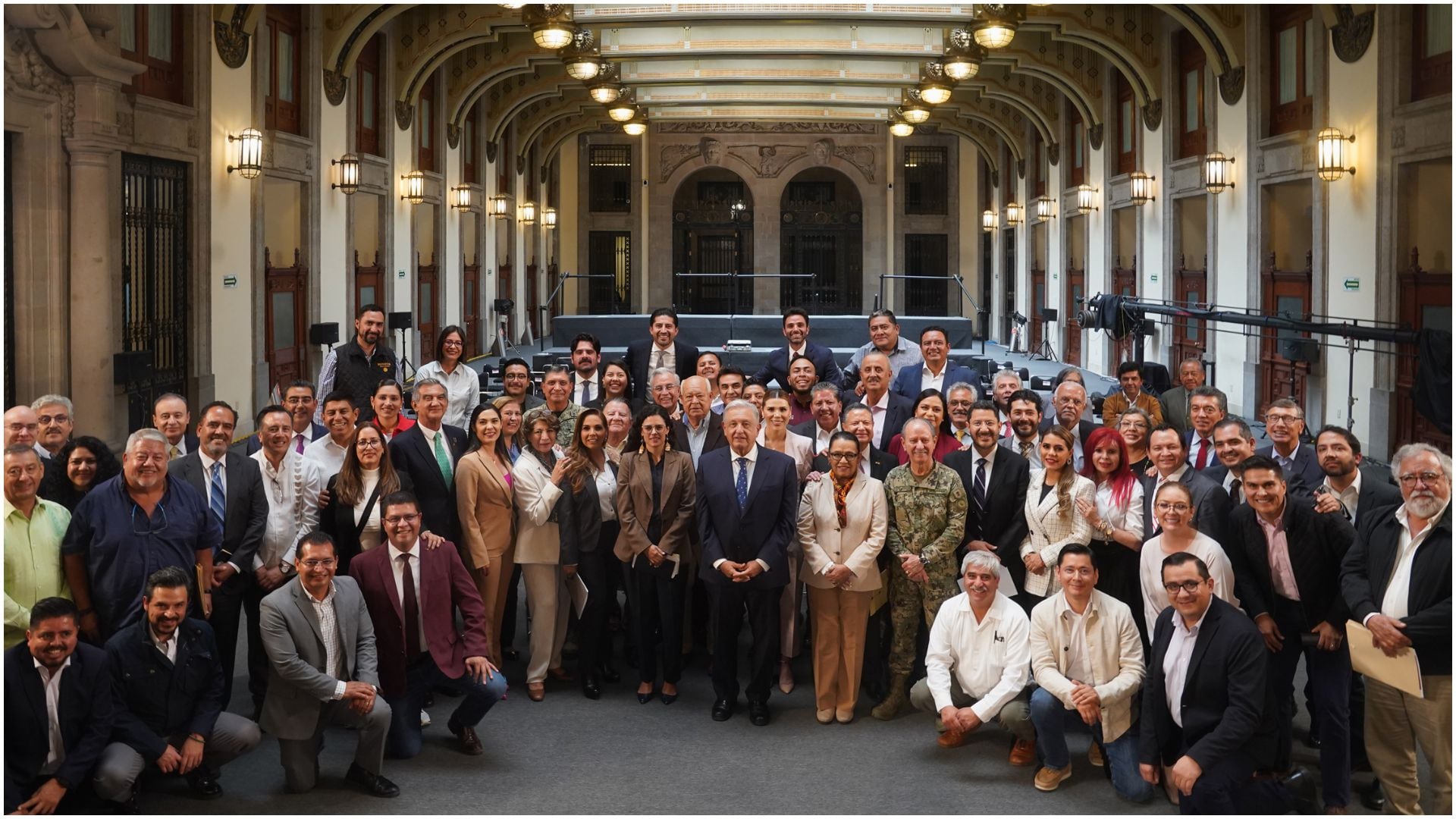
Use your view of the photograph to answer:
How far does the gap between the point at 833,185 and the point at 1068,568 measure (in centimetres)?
3271

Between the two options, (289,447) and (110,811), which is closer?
(110,811)

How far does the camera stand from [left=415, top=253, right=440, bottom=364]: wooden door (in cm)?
2277

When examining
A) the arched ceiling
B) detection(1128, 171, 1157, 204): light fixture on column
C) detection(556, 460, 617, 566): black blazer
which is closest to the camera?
detection(556, 460, 617, 566): black blazer

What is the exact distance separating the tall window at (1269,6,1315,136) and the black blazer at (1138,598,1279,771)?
11.1 m

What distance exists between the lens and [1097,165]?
23500 mm

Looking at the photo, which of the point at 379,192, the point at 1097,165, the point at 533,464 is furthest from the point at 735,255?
the point at 533,464

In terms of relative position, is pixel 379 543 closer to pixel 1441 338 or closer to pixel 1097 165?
pixel 1441 338

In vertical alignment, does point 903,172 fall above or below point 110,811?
above

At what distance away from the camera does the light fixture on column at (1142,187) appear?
20297 millimetres

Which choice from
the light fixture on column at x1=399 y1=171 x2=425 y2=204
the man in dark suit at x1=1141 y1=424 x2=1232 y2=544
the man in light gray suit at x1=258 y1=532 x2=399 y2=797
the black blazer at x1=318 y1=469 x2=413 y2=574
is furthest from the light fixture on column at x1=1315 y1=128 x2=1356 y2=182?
the light fixture on column at x1=399 y1=171 x2=425 y2=204

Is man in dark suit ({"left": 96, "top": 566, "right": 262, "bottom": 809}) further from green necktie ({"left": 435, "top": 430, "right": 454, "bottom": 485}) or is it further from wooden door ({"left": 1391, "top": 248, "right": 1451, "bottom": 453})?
wooden door ({"left": 1391, "top": 248, "right": 1451, "bottom": 453})

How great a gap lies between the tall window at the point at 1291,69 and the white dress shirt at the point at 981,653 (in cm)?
1090

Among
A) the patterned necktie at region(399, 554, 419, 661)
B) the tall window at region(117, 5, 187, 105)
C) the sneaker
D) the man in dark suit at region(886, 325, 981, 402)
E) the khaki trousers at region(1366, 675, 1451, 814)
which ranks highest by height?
the tall window at region(117, 5, 187, 105)

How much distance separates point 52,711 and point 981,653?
3.97 metres
